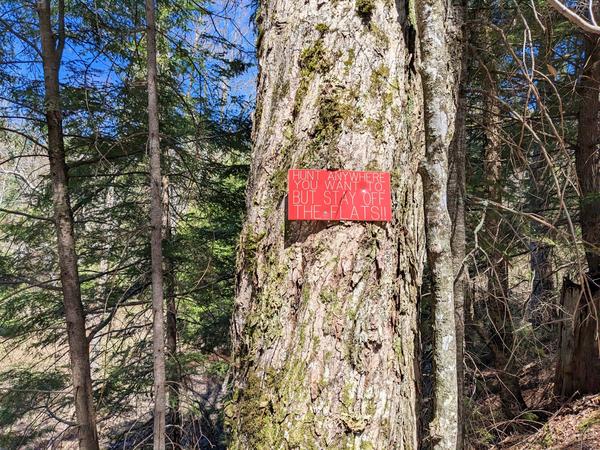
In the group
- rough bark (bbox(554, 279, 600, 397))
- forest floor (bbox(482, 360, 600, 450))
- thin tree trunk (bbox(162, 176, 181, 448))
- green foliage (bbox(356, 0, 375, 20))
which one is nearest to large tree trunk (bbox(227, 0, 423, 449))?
green foliage (bbox(356, 0, 375, 20))

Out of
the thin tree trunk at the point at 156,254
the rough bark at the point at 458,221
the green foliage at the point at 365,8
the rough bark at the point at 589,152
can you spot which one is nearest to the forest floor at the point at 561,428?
the rough bark at the point at 458,221

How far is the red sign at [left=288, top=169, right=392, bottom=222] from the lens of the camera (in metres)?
1.27

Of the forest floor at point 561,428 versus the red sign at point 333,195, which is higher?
→ the red sign at point 333,195

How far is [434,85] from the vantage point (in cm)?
153

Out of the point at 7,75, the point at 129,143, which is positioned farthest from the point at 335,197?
the point at 7,75

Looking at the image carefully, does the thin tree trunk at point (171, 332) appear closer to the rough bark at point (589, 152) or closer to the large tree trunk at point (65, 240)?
the large tree trunk at point (65, 240)

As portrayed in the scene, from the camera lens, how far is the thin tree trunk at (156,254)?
3.12 m

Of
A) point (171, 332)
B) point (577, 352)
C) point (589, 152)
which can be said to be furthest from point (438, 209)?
point (171, 332)

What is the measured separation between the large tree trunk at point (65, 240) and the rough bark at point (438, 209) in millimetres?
3947

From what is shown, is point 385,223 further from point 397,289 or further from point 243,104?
point 243,104

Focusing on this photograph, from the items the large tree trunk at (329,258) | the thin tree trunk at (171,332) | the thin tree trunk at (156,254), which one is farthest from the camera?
the thin tree trunk at (171,332)

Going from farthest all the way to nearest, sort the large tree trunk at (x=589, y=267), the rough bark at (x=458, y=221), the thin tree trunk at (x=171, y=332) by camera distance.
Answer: the thin tree trunk at (x=171, y=332) → the large tree trunk at (x=589, y=267) → the rough bark at (x=458, y=221)

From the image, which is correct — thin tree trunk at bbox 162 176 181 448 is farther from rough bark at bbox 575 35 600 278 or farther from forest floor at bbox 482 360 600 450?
rough bark at bbox 575 35 600 278

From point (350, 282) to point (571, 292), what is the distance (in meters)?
4.20
